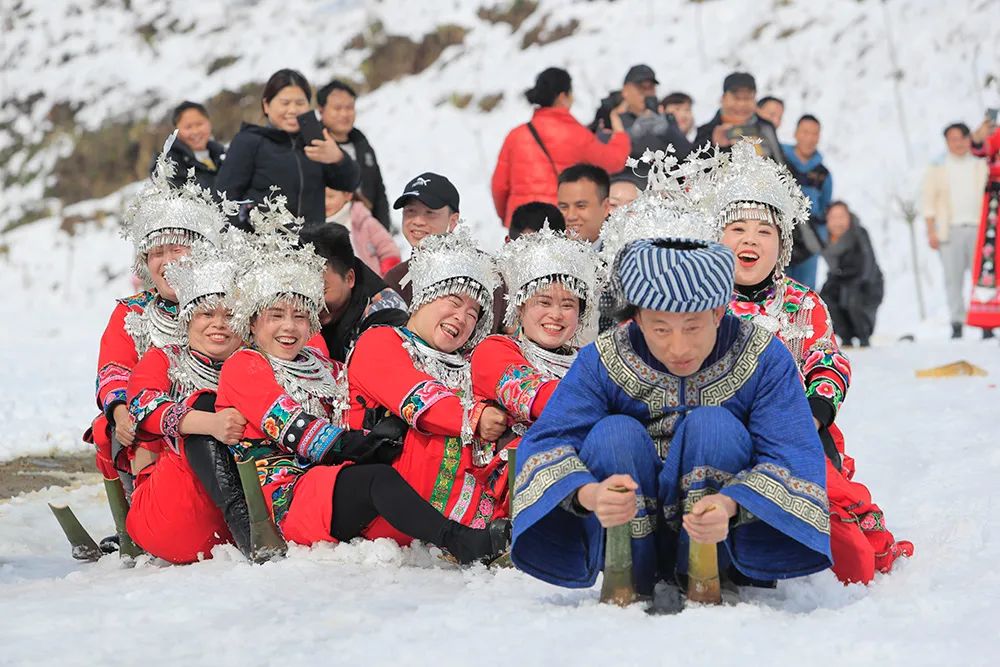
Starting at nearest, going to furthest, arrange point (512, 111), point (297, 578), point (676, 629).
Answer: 1. point (676, 629)
2. point (297, 578)
3. point (512, 111)

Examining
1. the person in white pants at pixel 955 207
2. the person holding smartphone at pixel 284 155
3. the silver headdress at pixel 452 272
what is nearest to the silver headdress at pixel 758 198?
the silver headdress at pixel 452 272

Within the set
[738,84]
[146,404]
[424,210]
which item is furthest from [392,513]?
[738,84]

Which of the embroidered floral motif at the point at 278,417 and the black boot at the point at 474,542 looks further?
the embroidered floral motif at the point at 278,417

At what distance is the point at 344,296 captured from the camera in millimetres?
5160

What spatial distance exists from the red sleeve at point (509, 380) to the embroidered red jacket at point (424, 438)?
0.25ft

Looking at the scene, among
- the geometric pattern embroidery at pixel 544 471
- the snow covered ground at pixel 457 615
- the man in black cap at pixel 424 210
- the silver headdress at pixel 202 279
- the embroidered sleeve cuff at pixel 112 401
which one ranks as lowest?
the snow covered ground at pixel 457 615

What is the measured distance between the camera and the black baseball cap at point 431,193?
19.1 feet

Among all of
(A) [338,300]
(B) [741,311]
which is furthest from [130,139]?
(B) [741,311]

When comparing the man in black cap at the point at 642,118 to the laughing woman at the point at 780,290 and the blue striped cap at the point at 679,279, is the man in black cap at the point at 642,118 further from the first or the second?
the blue striped cap at the point at 679,279

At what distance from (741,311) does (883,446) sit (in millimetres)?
2431

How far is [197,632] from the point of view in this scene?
296 centimetres

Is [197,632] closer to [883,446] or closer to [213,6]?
[883,446]

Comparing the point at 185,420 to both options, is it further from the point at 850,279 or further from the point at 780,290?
the point at 850,279

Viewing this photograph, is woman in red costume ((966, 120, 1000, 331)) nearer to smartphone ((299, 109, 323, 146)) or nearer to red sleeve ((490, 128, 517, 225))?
red sleeve ((490, 128, 517, 225))
